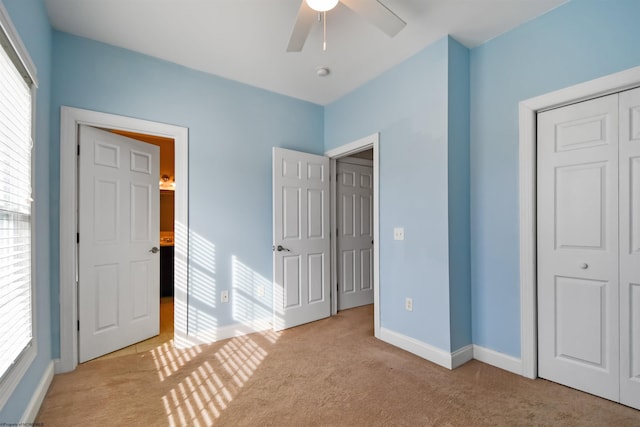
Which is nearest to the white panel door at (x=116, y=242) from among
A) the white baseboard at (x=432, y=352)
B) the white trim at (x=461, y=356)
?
the white baseboard at (x=432, y=352)

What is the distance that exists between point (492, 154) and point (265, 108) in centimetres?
233

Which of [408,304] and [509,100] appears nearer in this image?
[509,100]

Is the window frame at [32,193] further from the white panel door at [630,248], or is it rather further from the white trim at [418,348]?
the white panel door at [630,248]

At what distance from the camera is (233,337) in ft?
10.1

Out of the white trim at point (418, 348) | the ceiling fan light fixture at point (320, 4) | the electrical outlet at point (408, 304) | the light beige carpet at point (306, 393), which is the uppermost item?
the ceiling fan light fixture at point (320, 4)

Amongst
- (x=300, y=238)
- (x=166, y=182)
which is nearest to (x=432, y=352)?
(x=300, y=238)

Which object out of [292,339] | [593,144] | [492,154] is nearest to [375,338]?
[292,339]

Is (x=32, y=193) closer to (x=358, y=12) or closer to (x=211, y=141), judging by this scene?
(x=211, y=141)

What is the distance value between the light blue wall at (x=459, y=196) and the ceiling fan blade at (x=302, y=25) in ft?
4.27

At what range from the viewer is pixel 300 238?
3439 mm

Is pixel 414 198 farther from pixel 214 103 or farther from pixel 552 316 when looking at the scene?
pixel 214 103

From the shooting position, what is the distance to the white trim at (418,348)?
2.38 meters

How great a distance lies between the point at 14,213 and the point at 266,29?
2002 mm

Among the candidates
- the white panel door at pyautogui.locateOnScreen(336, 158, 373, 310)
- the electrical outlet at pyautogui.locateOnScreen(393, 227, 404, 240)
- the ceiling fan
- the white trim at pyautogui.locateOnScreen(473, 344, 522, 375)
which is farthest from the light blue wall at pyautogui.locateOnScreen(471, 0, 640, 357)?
the white panel door at pyautogui.locateOnScreen(336, 158, 373, 310)
